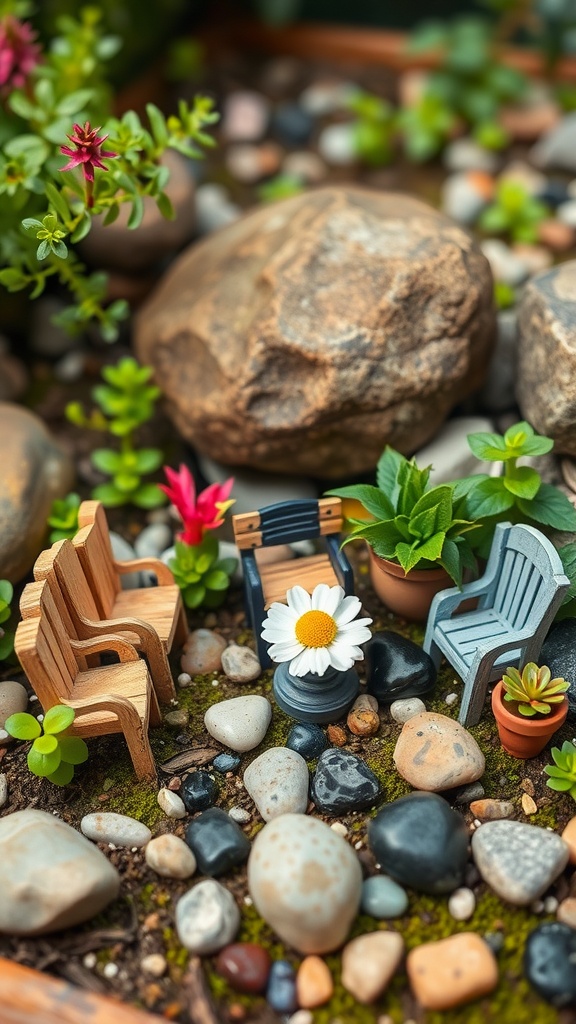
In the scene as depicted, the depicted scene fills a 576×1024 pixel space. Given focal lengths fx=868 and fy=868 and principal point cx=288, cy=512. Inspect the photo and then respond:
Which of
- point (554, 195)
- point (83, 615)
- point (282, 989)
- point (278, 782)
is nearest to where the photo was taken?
point (282, 989)

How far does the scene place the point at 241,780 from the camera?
7.66 feet

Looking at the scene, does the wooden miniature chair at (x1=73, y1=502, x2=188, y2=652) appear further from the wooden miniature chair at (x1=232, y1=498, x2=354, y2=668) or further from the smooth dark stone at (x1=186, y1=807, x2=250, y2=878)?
the smooth dark stone at (x1=186, y1=807, x2=250, y2=878)

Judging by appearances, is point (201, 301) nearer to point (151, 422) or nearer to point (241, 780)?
point (151, 422)

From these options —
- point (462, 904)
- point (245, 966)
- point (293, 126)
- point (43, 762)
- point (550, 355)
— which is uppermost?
point (293, 126)

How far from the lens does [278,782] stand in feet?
7.34

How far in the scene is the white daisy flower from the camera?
221 centimetres

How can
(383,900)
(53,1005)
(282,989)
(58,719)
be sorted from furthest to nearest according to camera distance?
(58,719) → (383,900) → (282,989) → (53,1005)

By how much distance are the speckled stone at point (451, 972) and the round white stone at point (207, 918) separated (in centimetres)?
42

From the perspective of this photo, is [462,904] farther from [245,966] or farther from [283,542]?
[283,542]

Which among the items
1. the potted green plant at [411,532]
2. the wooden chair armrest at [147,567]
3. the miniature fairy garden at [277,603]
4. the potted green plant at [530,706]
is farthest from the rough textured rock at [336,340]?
the potted green plant at [530,706]

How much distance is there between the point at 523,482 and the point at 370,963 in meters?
1.30

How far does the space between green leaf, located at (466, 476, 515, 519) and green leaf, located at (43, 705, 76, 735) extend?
48.0 inches

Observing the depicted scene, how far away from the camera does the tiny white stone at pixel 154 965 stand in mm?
1975

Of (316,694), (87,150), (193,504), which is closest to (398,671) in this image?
(316,694)
